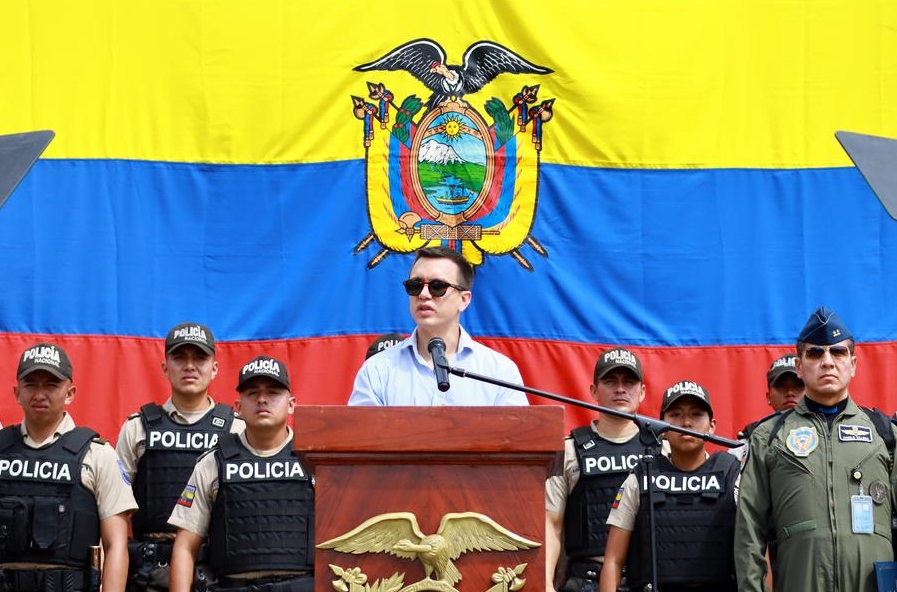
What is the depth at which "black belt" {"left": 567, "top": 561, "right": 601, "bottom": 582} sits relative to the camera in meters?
6.36

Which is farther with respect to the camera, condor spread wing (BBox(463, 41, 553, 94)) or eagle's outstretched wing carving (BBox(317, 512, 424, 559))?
condor spread wing (BBox(463, 41, 553, 94))

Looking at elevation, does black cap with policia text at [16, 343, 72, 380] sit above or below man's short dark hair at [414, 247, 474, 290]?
above

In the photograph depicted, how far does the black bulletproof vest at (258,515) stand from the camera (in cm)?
589

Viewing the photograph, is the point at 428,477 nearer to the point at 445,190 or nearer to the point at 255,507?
the point at 255,507

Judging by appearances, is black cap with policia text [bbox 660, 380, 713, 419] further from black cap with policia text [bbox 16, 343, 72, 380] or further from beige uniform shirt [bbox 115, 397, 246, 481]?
black cap with policia text [bbox 16, 343, 72, 380]

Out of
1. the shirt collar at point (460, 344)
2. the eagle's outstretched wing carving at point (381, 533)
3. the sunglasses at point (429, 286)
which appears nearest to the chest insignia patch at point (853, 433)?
the shirt collar at point (460, 344)

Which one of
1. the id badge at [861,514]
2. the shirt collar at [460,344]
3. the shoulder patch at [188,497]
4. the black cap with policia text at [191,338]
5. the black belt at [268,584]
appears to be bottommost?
the black belt at [268,584]

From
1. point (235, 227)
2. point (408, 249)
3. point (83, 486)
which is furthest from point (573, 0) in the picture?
point (83, 486)

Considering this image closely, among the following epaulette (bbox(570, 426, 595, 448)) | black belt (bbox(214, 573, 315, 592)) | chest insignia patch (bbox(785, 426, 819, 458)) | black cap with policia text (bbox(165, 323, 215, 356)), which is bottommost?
black belt (bbox(214, 573, 315, 592))

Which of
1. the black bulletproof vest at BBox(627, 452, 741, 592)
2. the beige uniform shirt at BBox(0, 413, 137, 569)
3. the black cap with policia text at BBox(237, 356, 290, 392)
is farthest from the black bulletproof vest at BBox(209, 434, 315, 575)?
the black bulletproof vest at BBox(627, 452, 741, 592)

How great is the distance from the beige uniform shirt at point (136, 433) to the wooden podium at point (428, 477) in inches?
133

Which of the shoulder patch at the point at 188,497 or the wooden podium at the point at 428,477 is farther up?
the shoulder patch at the point at 188,497

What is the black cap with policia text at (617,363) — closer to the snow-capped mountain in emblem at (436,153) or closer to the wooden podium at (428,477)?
the snow-capped mountain in emblem at (436,153)

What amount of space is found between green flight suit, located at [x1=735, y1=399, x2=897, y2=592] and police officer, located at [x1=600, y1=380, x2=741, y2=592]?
0.36m
